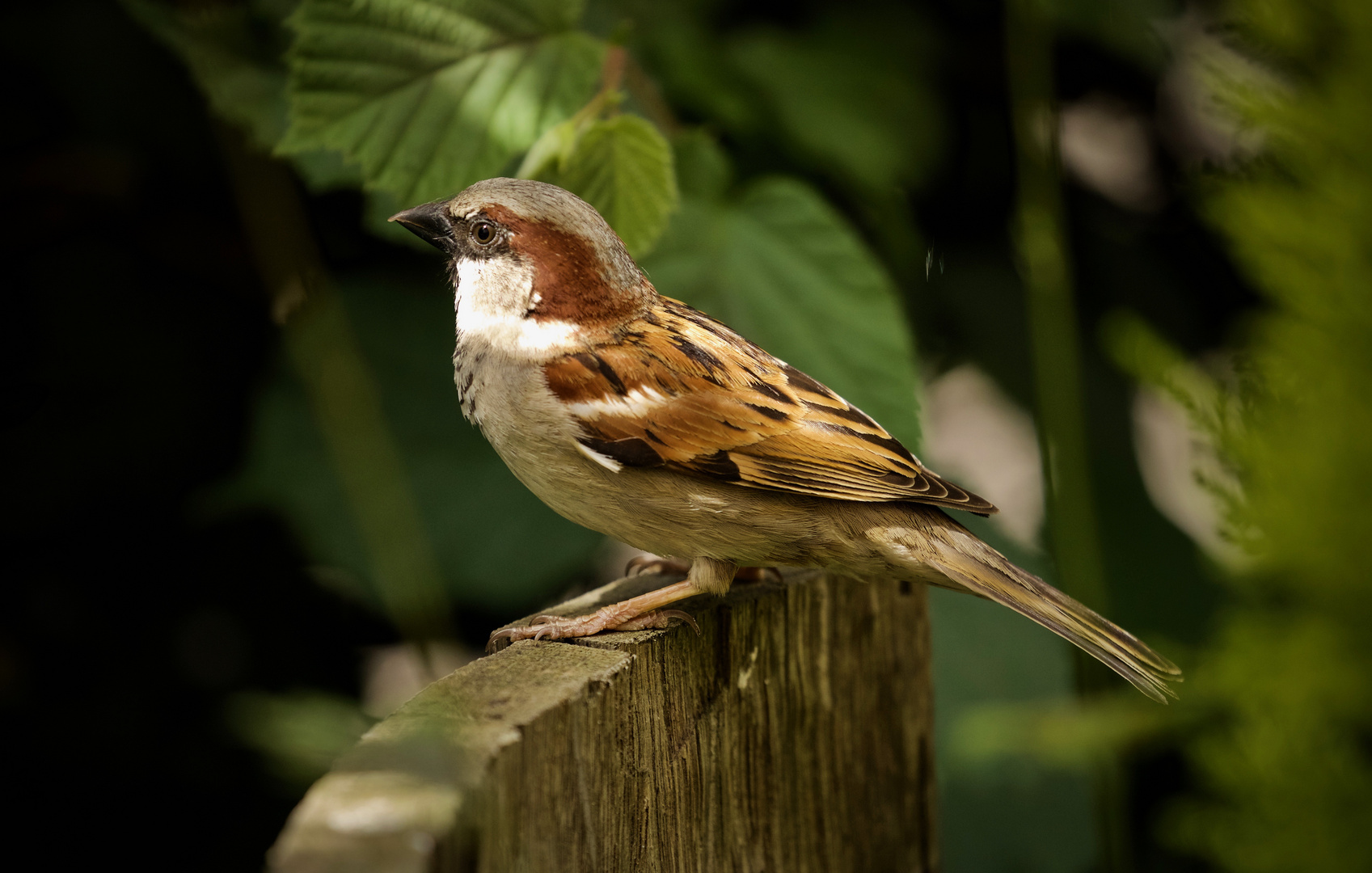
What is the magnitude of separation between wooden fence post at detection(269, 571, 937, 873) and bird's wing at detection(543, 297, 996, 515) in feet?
Result: 0.56

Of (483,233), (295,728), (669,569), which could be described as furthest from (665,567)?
(295,728)

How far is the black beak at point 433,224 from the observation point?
181cm

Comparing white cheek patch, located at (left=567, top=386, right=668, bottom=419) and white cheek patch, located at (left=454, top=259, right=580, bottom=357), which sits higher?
white cheek patch, located at (left=454, top=259, right=580, bottom=357)

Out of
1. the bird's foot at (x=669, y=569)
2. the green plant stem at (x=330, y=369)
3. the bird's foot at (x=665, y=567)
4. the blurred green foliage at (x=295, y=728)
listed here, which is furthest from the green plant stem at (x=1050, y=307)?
the blurred green foliage at (x=295, y=728)

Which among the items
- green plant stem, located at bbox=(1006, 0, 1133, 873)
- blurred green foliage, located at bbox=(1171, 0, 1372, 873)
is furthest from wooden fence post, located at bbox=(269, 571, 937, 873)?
blurred green foliage, located at bbox=(1171, 0, 1372, 873)

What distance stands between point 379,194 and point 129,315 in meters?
0.81

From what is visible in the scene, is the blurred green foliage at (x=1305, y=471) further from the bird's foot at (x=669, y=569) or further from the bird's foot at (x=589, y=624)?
the bird's foot at (x=589, y=624)

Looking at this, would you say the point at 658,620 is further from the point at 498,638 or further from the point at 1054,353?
the point at 1054,353

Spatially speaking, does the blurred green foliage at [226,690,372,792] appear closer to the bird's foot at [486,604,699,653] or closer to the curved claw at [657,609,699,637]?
the bird's foot at [486,604,699,653]

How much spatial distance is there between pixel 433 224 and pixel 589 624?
0.75 m

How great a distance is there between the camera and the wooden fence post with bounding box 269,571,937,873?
0.86 meters

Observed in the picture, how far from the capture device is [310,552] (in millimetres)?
2301

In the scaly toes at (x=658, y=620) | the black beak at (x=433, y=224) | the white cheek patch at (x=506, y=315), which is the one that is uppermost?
the black beak at (x=433, y=224)

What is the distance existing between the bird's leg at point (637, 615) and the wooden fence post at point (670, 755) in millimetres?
38
